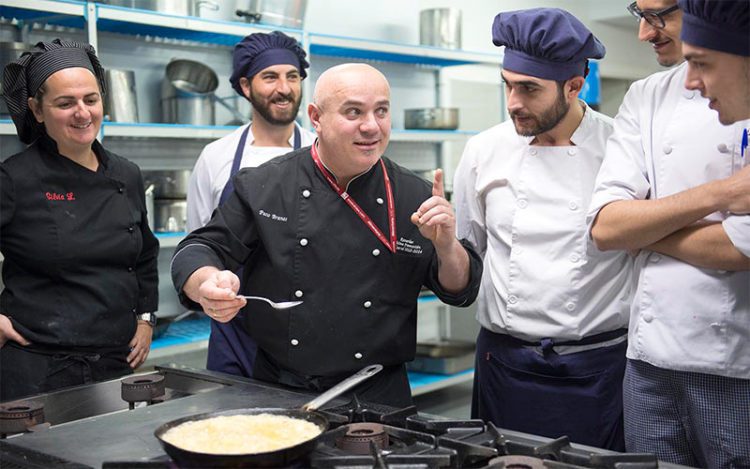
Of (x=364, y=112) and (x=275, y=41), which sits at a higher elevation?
(x=275, y=41)

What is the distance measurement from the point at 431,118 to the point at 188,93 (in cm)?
160

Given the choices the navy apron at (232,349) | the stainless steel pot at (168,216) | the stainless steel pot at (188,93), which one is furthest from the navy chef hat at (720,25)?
the stainless steel pot at (188,93)

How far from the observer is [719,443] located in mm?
1619

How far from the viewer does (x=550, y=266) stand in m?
2.08

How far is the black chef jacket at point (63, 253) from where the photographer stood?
2258 millimetres

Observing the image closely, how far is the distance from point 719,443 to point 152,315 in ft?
5.54

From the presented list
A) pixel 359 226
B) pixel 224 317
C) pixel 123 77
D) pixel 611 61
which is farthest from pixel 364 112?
pixel 611 61

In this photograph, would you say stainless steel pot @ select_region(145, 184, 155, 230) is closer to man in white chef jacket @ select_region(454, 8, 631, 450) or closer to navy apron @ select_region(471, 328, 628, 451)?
man in white chef jacket @ select_region(454, 8, 631, 450)

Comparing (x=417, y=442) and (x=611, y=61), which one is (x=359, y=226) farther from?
(x=611, y=61)

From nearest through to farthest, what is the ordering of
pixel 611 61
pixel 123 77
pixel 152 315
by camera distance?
1. pixel 152 315
2. pixel 123 77
3. pixel 611 61

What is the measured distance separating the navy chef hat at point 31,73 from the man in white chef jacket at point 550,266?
1.23 meters

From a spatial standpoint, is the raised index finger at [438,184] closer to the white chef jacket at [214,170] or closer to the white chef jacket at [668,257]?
the white chef jacket at [668,257]

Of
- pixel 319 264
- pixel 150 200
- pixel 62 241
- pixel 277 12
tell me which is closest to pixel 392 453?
pixel 319 264

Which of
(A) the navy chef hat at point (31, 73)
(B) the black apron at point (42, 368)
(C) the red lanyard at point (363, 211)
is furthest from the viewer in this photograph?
(A) the navy chef hat at point (31, 73)
